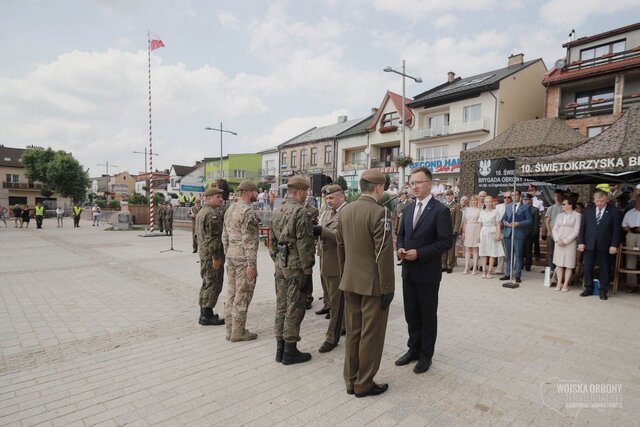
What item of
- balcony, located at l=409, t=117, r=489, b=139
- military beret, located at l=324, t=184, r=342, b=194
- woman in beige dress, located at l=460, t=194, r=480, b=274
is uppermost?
balcony, located at l=409, t=117, r=489, b=139

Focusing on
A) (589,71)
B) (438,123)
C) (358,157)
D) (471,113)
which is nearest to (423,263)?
(589,71)

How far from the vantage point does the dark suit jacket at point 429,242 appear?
3.74 metres

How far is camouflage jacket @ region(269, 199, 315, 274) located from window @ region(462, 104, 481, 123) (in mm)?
28786

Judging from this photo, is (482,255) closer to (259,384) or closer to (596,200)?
(596,200)

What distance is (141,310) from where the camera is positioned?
237 inches

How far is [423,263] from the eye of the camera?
387 cm

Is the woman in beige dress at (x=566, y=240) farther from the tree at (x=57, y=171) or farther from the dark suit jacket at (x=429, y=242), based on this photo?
the tree at (x=57, y=171)

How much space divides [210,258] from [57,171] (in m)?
50.5

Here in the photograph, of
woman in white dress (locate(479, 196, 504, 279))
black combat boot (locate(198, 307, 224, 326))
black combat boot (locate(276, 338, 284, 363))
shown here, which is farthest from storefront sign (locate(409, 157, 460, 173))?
black combat boot (locate(276, 338, 284, 363))

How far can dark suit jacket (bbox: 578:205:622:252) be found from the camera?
22.8ft

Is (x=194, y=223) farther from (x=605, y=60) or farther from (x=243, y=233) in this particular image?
(x=605, y=60)

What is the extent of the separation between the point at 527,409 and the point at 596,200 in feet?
19.1

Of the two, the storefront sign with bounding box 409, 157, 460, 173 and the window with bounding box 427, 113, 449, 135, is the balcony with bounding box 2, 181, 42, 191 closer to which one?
the storefront sign with bounding box 409, 157, 460, 173

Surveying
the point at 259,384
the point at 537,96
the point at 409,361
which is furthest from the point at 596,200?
the point at 537,96
